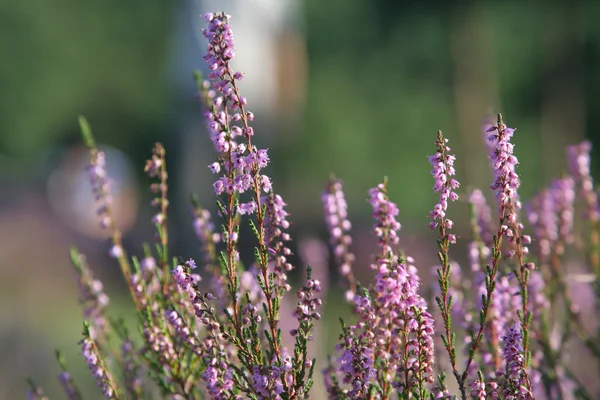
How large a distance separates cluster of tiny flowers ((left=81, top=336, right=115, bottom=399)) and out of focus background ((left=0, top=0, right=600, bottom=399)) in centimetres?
1831

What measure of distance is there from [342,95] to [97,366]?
33408mm

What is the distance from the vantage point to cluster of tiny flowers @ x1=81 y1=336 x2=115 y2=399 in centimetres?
260

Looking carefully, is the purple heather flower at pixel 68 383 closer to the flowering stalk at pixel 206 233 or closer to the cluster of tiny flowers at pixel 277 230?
the flowering stalk at pixel 206 233

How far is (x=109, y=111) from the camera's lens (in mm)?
35094

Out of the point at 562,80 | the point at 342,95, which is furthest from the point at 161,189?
the point at 342,95

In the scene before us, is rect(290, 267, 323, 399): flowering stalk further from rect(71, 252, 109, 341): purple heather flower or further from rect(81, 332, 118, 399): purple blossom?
rect(71, 252, 109, 341): purple heather flower

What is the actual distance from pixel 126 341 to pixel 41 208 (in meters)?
22.7

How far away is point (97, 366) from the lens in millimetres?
2672

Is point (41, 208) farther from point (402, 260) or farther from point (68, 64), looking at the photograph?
point (402, 260)

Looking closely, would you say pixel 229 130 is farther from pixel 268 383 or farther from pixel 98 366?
pixel 98 366

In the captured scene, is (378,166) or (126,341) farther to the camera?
(378,166)

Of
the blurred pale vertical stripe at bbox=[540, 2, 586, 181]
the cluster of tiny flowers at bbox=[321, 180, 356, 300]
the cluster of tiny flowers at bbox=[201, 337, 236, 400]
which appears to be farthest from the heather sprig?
the blurred pale vertical stripe at bbox=[540, 2, 586, 181]

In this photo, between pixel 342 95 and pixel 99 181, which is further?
pixel 342 95

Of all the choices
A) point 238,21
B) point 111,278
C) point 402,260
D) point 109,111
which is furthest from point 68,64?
point 402,260
